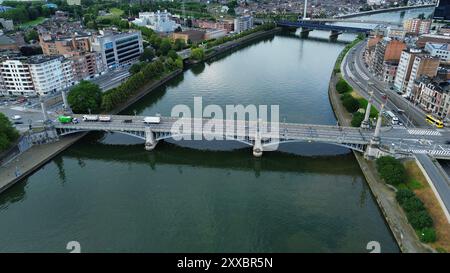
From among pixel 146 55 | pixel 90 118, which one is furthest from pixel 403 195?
pixel 146 55

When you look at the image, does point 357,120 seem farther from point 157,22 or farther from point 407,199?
point 157,22

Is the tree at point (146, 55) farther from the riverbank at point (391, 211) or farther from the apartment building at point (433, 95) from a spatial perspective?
the apartment building at point (433, 95)

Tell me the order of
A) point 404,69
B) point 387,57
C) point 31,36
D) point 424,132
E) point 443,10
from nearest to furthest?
point 424,132
point 404,69
point 387,57
point 31,36
point 443,10

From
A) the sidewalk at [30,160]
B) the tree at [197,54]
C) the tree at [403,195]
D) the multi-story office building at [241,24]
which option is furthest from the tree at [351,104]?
Result: the multi-story office building at [241,24]

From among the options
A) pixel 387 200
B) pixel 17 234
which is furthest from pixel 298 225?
pixel 17 234

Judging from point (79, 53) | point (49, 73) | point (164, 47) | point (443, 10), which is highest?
point (443, 10)

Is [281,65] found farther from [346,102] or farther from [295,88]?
[346,102]
